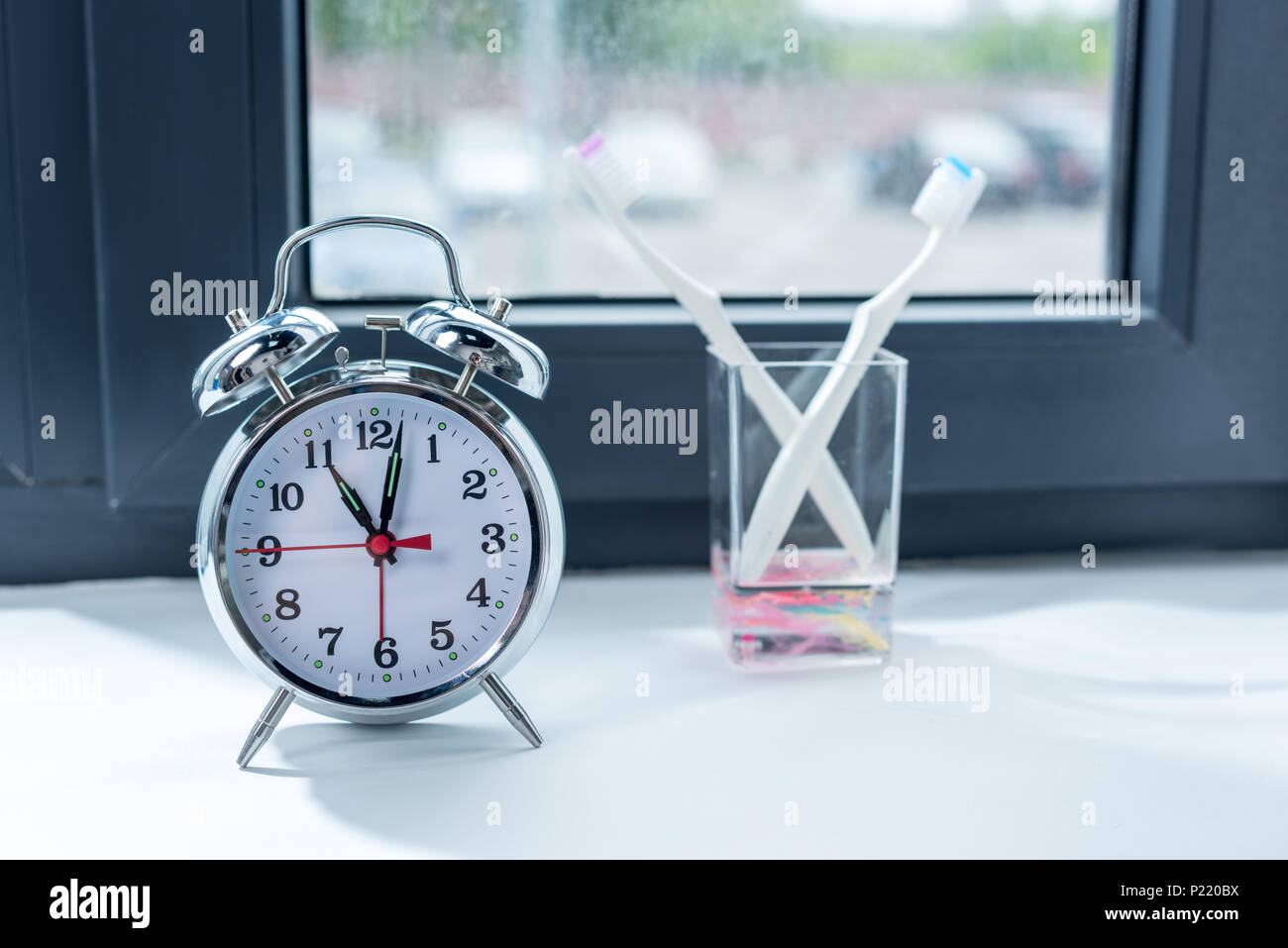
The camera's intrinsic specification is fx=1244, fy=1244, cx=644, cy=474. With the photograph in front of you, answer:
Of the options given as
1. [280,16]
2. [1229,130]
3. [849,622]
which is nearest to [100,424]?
[280,16]

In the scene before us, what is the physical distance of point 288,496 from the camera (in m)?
0.61

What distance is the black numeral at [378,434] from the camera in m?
0.61

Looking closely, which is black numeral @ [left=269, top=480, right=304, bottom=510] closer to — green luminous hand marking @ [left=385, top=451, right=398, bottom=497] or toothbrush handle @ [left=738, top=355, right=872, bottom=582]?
green luminous hand marking @ [left=385, top=451, right=398, bottom=497]

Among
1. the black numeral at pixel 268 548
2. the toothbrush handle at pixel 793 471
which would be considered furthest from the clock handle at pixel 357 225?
the toothbrush handle at pixel 793 471

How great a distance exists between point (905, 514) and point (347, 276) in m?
0.45

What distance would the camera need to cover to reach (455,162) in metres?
0.92

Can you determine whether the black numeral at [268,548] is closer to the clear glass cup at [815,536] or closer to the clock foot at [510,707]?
the clock foot at [510,707]

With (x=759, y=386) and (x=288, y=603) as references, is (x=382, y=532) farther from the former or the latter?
(x=759, y=386)

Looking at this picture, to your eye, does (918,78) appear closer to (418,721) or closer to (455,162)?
(455,162)

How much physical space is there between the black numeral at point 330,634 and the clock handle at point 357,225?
16 centimetres

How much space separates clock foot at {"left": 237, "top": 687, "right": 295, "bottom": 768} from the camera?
59 centimetres

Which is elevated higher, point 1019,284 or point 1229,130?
point 1229,130

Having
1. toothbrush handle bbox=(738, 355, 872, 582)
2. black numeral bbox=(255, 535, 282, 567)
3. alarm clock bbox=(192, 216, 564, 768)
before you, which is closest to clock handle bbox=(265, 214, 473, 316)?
alarm clock bbox=(192, 216, 564, 768)
